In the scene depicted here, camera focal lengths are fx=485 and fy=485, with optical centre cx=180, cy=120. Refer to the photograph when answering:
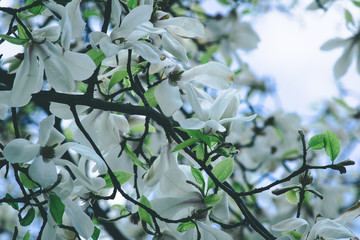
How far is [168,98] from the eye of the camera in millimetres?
629

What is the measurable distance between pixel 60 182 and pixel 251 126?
1053mm

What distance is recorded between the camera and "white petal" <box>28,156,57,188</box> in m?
0.50

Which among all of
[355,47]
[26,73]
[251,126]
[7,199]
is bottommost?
[251,126]

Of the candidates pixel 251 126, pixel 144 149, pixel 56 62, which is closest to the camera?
pixel 56 62

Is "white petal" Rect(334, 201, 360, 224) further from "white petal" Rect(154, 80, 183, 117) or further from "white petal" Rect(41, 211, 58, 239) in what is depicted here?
"white petal" Rect(41, 211, 58, 239)

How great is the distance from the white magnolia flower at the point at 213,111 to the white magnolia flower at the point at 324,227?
0.47ft

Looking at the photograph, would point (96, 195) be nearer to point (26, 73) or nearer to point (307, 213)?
point (26, 73)

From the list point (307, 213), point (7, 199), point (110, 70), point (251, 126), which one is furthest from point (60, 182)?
point (251, 126)

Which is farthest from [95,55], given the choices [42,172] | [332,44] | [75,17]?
[332,44]

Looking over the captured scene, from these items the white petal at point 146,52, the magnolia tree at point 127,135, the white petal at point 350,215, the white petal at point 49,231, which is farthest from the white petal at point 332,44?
the white petal at point 49,231

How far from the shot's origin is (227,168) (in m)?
0.61

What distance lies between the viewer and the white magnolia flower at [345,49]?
1.11m

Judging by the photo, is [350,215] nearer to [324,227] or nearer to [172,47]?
[324,227]

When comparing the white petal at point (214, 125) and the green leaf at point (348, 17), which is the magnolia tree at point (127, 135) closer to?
the white petal at point (214, 125)
